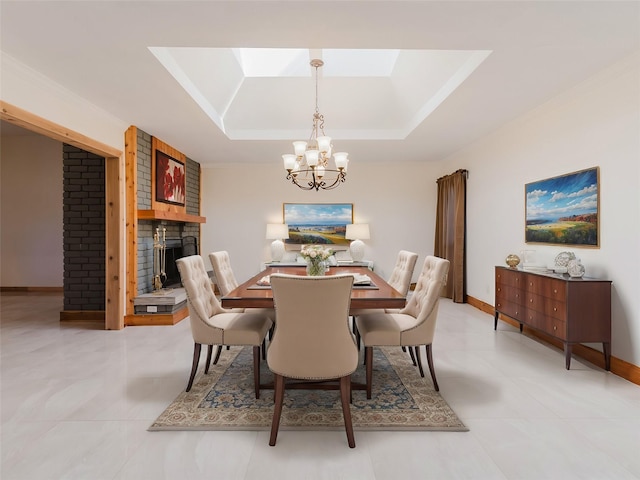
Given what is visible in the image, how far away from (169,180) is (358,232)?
3255mm

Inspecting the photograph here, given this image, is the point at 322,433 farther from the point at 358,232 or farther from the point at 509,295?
the point at 358,232

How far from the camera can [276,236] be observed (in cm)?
661

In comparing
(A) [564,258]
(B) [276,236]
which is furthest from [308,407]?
(B) [276,236]

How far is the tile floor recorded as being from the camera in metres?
1.78

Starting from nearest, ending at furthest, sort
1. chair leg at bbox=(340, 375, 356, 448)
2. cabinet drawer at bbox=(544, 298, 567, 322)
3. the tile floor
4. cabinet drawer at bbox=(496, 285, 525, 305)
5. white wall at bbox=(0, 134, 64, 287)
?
the tile floor
chair leg at bbox=(340, 375, 356, 448)
cabinet drawer at bbox=(544, 298, 567, 322)
cabinet drawer at bbox=(496, 285, 525, 305)
white wall at bbox=(0, 134, 64, 287)

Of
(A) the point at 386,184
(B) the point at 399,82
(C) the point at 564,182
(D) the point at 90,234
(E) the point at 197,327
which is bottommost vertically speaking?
→ (E) the point at 197,327

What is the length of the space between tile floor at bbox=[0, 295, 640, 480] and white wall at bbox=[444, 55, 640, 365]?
2.66 ft

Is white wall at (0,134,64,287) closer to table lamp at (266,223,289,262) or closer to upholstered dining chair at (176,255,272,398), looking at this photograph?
table lamp at (266,223,289,262)

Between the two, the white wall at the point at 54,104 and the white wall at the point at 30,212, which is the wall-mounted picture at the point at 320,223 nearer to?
the white wall at the point at 54,104

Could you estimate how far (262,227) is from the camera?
705 cm

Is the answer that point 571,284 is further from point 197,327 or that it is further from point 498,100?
point 197,327

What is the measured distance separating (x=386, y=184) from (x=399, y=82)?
2.59 meters

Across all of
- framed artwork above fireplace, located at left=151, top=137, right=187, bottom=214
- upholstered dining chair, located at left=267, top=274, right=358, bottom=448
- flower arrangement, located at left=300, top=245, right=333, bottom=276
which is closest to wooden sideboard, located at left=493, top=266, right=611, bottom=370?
flower arrangement, located at left=300, top=245, right=333, bottom=276

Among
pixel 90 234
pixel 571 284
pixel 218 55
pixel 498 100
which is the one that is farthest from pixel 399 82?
pixel 90 234
